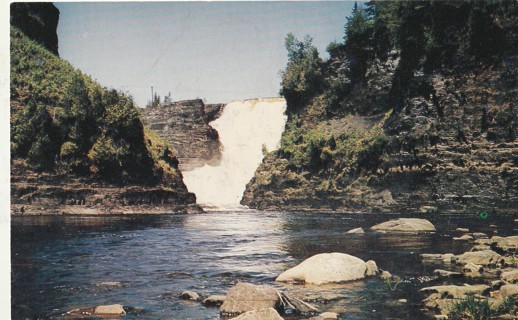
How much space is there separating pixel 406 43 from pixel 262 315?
32.2 metres

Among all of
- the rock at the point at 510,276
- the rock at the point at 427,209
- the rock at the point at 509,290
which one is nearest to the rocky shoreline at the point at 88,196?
the rock at the point at 427,209

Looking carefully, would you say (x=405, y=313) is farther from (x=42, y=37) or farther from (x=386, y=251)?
(x=42, y=37)

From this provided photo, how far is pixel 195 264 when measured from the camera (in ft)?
45.8

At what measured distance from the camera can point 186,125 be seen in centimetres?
6788

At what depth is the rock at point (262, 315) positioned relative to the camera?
805 centimetres

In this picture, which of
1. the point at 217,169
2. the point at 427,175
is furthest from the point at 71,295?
the point at 217,169

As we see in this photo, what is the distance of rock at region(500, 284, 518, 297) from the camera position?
919cm

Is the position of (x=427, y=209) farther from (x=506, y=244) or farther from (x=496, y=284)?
(x=496, y=284)

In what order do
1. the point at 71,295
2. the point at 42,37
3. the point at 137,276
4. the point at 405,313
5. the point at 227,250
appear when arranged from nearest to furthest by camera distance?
1. the point at 405,313
2. the point at 71,295
3. the point at 137,276
4. the point at 227,250
5. the point at 42,37

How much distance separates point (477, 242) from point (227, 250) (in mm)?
7956

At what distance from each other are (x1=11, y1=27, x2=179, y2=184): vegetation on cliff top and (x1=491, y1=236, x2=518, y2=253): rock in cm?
2391

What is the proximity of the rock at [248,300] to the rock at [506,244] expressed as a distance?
28.8ft

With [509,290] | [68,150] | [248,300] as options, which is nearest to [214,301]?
[248,300]

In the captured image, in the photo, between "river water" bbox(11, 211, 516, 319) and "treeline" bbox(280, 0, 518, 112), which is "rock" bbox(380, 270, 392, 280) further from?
"treeline" bbox(280, 0, 518, 112)
